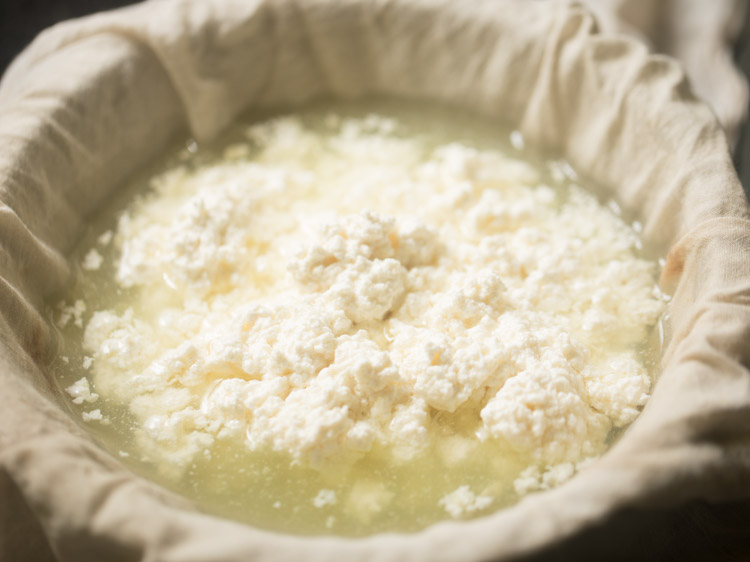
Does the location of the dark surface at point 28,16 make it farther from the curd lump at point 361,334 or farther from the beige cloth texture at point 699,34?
the beige cloth texture at point 699,34

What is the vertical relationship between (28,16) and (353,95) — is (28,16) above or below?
above

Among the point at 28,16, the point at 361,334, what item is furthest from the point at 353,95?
the point at 28,16

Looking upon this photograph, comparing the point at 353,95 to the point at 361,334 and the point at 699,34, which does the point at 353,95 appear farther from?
the point at 699,34

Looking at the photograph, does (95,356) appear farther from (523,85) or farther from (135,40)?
(523,85)

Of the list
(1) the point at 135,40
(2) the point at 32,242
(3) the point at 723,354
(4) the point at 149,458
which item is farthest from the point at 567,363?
(1) the point at 135,40

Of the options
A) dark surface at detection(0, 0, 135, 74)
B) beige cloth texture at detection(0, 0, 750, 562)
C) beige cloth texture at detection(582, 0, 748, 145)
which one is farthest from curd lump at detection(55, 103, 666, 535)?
dark surface at detection(0, 0, 135, 74)

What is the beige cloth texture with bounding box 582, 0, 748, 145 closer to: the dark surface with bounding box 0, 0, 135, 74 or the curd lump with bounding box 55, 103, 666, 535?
the curd lump with bounding box 55, 103, 666, 535

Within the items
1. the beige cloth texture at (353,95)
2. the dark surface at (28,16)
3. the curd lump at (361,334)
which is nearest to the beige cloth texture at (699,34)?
the beige cloth texture at (353,95)
